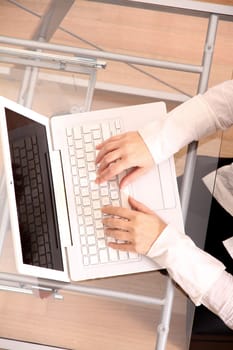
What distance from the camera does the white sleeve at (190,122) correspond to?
1.03m

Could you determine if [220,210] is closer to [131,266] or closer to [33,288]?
[131,266]

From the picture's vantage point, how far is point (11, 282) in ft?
3.41

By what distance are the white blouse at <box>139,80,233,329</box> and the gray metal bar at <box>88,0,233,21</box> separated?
15cm

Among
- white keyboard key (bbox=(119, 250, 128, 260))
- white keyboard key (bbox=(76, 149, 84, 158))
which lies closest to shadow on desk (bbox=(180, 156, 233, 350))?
white keyboard key (bbox=(119, 250, 128, 260))

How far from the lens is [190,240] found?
101cm

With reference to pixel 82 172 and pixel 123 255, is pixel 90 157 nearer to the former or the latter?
pixel 82 172

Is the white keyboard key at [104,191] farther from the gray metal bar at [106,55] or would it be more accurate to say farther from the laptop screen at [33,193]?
the gray metal bar at [106,55]

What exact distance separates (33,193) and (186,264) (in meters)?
0.32

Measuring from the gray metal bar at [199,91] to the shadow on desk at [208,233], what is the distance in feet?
0.10

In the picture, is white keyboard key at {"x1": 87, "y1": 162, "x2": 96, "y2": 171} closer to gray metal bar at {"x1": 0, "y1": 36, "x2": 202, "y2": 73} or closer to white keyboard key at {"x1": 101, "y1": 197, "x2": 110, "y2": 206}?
white keyboard key at {"x1": 101, "y1": 197, "x2": 110, "y2": 206}

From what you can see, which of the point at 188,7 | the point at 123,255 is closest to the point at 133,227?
the point at 123,255

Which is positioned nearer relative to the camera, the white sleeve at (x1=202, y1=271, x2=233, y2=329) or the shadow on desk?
the white sleeve at (x1=202, y1=271, x2=233, y2=329)

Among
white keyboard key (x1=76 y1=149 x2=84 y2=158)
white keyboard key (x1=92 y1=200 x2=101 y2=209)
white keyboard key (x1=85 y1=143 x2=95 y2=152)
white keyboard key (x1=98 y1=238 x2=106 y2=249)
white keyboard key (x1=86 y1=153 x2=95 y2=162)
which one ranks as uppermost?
white keyboard key (x1=85 y1=143 x2=95 y2=152)

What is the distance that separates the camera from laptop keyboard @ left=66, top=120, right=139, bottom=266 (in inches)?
39.6
